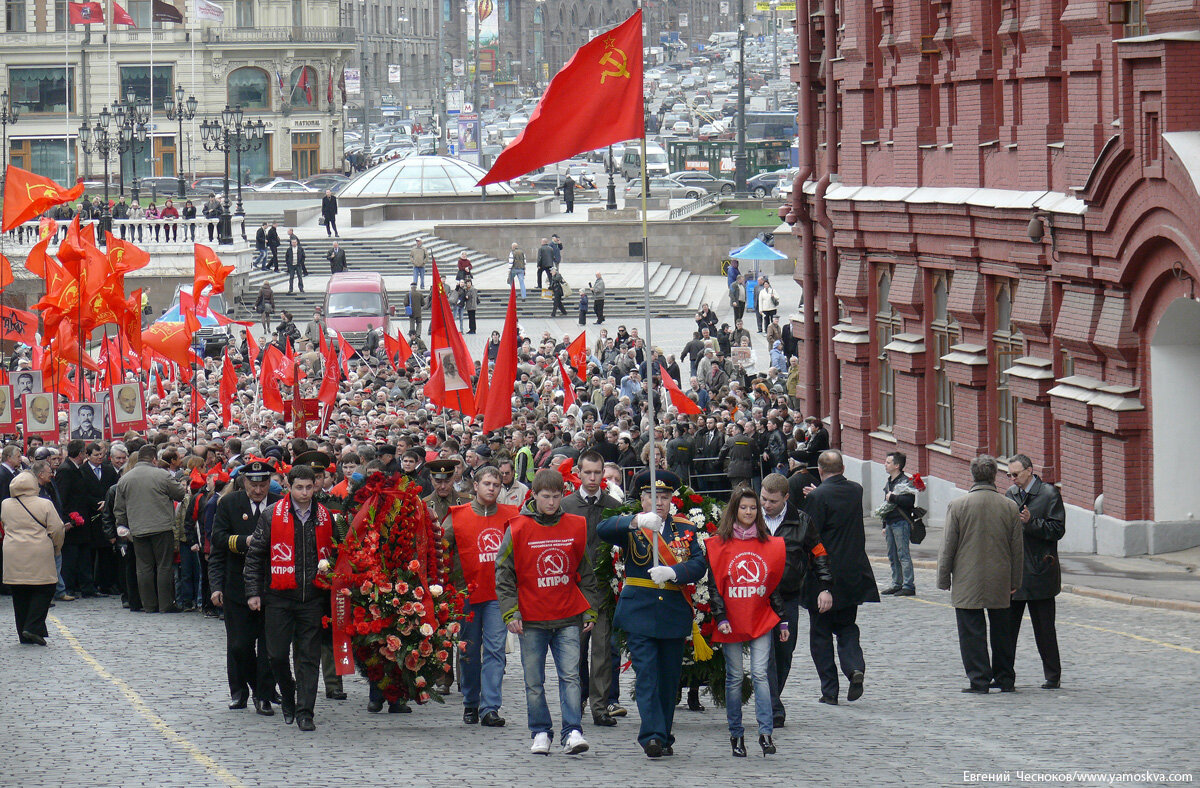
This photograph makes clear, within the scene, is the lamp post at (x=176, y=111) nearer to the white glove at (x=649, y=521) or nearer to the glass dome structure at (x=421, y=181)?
the glass dome structure at (x=421, y=181)

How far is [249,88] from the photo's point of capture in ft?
329

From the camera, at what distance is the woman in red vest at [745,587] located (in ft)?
36.0

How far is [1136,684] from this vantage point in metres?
13.2

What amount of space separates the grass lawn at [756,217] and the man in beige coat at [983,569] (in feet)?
156

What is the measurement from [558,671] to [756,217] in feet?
178

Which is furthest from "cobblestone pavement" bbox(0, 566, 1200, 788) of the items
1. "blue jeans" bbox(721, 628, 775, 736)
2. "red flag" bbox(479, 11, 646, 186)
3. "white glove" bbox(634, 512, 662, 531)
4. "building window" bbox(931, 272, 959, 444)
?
"building window" bbox(931, 272, 959, 444)

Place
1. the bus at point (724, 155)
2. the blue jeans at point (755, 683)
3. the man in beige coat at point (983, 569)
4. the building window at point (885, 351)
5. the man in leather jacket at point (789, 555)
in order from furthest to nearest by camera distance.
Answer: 1. the bus at point (724, 155)
2. the building window at point (885, 351)
3. the man in beige coat at point (983, 569)
4. the man in leather jacket at point (789, 555)
5. the blue jeans at point (755, 683)

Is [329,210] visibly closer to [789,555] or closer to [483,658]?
[483,658]

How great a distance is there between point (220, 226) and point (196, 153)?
44.9 meters

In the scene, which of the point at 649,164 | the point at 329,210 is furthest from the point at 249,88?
the point at 329,210

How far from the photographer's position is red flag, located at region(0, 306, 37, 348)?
97.3 feet

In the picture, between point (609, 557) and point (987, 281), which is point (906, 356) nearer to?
point (987, 281)

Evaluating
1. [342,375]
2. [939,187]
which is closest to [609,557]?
A: [939,187]

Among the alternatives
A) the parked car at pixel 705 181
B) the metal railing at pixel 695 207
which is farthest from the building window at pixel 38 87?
the metal railing at pixel 695 207
